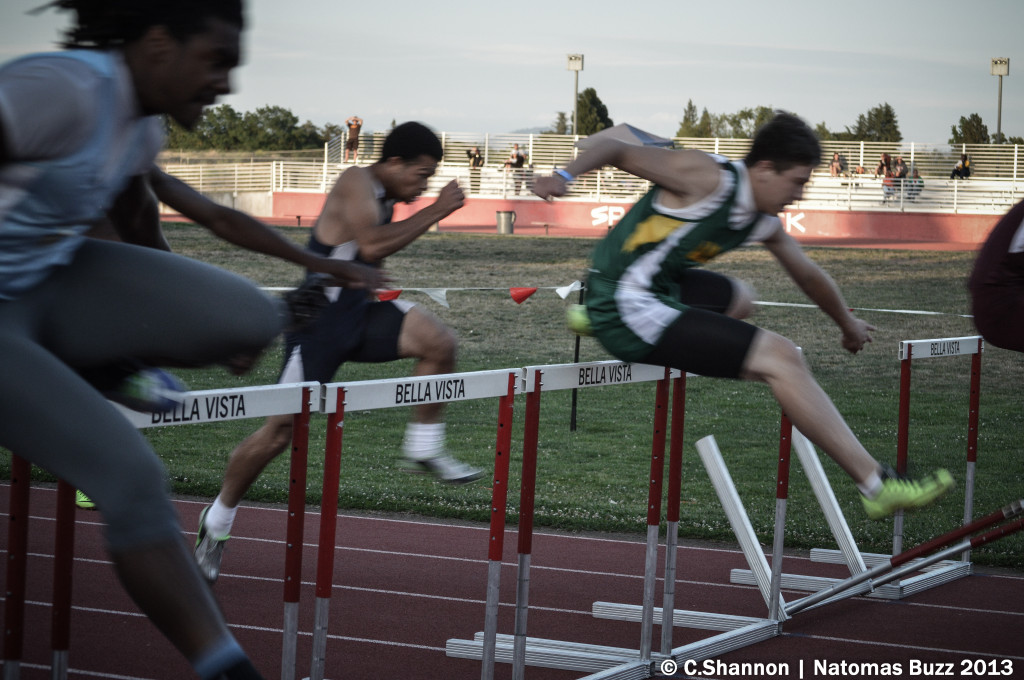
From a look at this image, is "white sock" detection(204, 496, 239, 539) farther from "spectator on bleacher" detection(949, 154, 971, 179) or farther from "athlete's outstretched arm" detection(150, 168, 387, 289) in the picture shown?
"spectator on bleacher" detection(949, 154, 971, 179)

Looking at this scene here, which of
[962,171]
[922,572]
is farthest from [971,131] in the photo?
[922,572]

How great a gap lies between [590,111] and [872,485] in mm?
65444

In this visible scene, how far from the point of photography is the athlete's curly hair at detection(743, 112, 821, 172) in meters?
3.94

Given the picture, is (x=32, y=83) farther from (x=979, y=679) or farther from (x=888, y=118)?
(x=888, y=118)

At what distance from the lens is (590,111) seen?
67.6m

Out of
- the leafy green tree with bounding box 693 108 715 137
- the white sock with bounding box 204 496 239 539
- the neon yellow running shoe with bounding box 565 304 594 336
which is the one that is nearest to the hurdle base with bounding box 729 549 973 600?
the neon yellow running shoe with bounding box 565 304 594 336

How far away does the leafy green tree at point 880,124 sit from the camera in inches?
2808

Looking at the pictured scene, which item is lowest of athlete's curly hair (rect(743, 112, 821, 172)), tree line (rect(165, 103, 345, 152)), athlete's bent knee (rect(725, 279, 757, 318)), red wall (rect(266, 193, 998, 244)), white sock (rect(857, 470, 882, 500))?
white sock (rect(857, 470, 882, 500))

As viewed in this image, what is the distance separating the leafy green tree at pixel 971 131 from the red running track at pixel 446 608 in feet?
209

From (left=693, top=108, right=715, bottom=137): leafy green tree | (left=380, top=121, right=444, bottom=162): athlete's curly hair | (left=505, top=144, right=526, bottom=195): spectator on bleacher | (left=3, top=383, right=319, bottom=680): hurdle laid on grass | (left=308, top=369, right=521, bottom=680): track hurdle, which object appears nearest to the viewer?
(left=3, top=383, right=319, bottom=680): hurdle laid on grass

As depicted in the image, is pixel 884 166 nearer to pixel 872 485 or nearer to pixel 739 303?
pixel 739 303

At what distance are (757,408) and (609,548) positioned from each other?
528 cm

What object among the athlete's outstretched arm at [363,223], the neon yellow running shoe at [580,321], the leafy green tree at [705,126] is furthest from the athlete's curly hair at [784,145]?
the leafy green tree at [705,126]

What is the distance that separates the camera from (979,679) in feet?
14.5
